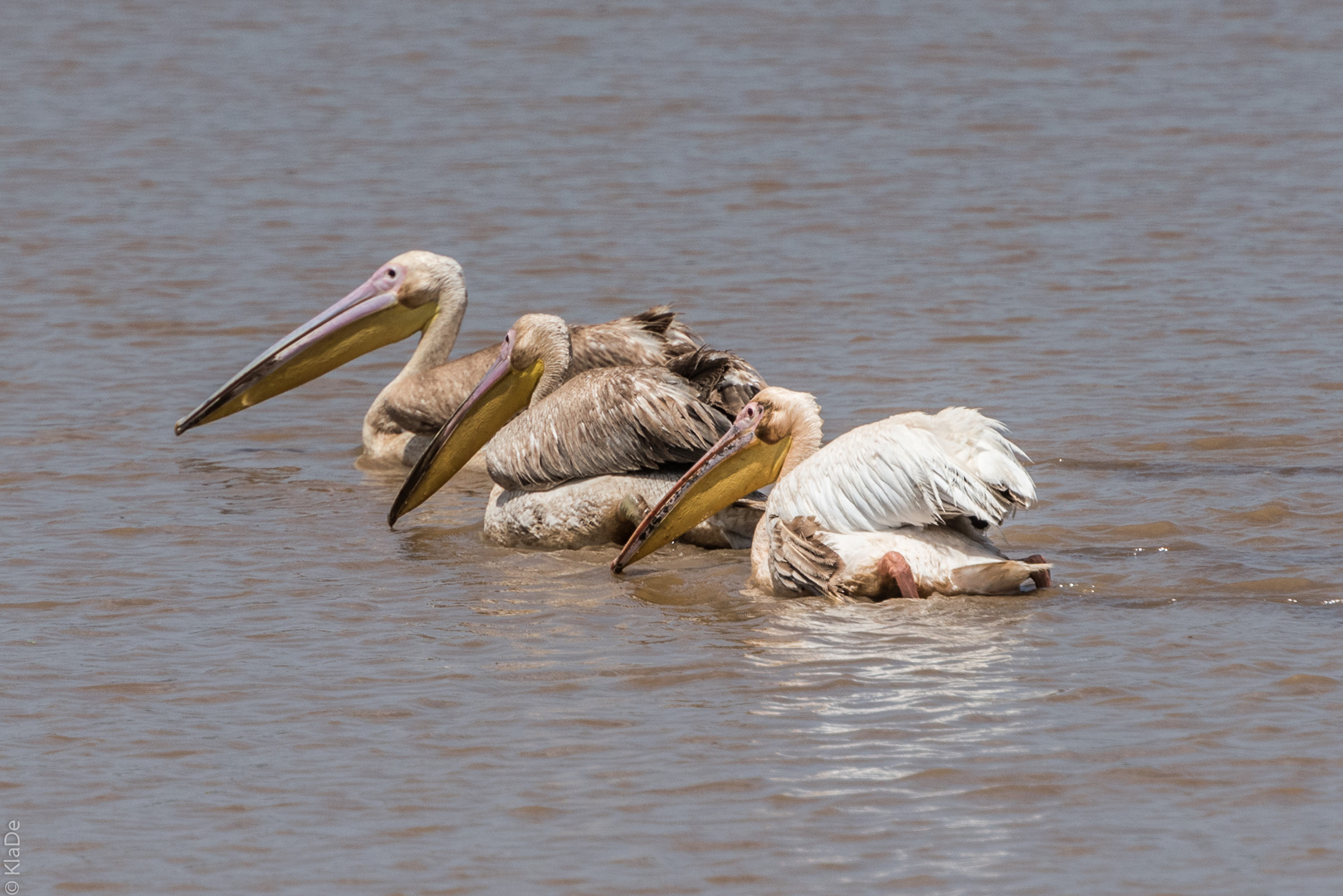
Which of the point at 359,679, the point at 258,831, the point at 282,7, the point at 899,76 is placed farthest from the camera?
the point at 282,7

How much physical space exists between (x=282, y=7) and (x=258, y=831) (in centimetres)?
1782

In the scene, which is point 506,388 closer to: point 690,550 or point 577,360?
point 577,360

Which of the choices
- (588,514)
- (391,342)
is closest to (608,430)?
(588,514)

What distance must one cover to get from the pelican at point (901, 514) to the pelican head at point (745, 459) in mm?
188

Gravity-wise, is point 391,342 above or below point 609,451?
below

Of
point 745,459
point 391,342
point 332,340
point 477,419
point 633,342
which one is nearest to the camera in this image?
point 745,459

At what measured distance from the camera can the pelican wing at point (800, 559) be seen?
5.21m

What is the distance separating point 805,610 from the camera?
205 inches

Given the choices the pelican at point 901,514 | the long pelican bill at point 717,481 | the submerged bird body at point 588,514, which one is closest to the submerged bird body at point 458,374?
the submerged bird body at point 588,514

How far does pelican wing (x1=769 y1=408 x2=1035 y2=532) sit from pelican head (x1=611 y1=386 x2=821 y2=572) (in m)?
0.32

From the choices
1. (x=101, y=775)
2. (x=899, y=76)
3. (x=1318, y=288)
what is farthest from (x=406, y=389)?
(x=899, y=76)

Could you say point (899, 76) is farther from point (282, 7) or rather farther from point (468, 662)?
point (468, 662)

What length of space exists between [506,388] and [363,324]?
1.38 m

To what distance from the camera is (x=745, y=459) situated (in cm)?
568
